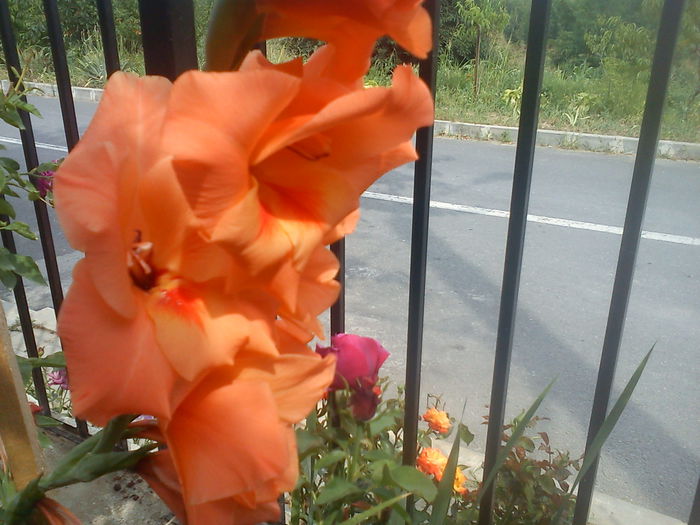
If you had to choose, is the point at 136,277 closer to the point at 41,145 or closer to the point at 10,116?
the point at 10,116

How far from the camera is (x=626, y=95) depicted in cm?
816

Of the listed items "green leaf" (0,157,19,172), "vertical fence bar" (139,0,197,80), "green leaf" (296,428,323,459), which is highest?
"vertical fence bar" (139,0,197,80)

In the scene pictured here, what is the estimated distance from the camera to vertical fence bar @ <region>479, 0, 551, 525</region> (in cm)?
90

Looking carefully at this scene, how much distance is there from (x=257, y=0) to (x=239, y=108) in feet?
0.27

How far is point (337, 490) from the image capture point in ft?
3.70

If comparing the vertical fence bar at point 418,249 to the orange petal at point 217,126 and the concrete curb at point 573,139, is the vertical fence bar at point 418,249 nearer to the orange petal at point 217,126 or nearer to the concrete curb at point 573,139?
the orange petal at point 217,126

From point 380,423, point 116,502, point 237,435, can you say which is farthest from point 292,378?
point 116,502

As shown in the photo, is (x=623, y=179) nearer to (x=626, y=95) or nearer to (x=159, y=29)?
(x=626, y=95)

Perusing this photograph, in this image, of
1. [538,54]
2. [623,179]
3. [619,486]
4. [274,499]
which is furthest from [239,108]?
[623,179]

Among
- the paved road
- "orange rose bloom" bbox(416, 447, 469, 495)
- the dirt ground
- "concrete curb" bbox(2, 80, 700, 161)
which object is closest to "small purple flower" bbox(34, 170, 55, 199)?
the dirt ground

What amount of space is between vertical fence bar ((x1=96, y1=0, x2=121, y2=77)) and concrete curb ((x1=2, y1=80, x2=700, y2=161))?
234 inches

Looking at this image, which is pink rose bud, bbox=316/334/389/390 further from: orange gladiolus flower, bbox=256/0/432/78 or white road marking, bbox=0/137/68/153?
white road marking, bbox=0/137/68/153

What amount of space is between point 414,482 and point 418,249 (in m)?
0.40

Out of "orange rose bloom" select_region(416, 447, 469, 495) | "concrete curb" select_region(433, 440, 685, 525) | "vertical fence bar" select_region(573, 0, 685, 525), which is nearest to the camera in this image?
"vertical fence bar" select_region(573, 0, 685, 525)
